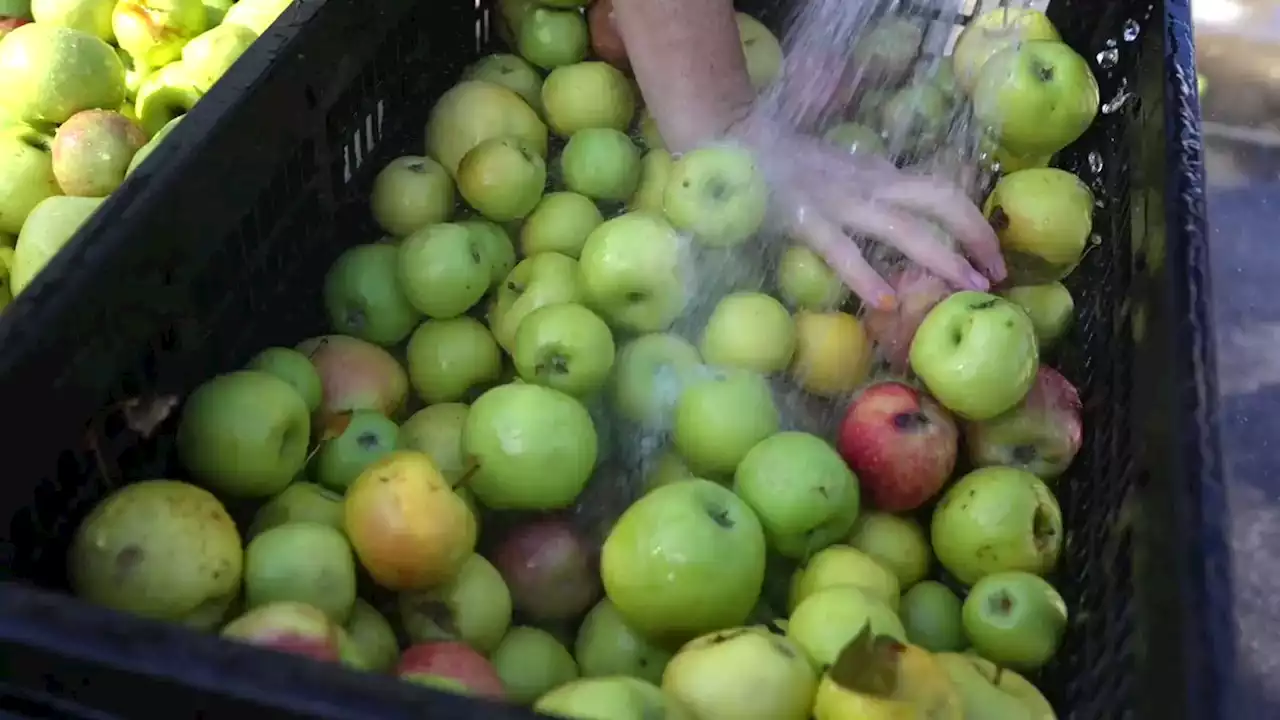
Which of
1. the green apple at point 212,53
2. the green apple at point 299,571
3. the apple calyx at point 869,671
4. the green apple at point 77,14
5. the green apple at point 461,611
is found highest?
the green apple at point 212,53

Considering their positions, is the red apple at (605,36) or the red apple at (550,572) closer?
the red apple at (550,572)

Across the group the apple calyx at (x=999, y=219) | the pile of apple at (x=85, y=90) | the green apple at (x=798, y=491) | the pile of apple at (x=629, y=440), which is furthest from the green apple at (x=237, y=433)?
the apple calyx at (x=999, y=219)

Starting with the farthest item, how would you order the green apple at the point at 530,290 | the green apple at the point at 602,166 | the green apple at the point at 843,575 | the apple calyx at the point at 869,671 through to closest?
1. the green apple at the point at 602,166
2. the green apple at the point at 530,290
3. the green apple at the point at 843,575
4. the apple calyx at the point at 869,671

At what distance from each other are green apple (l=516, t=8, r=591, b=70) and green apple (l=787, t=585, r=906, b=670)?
71 cm

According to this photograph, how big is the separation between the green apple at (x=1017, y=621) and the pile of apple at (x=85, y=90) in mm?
727

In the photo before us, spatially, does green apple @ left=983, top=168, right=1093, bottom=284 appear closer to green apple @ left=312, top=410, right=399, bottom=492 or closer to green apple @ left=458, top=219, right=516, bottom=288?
green apple @ left=458, top=219, right=516, bottom=288

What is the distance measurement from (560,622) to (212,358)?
32cm

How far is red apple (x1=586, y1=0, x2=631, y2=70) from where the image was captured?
1.23 m

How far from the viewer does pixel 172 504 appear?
27.5 inches

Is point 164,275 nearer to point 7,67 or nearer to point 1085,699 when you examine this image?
point 7,67

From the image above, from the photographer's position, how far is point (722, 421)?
0.88 m

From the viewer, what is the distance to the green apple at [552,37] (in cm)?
122

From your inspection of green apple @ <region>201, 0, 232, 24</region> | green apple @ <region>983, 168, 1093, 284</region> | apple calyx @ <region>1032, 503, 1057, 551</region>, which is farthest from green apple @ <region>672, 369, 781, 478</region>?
green apple @ <region>201, 0, 232, 24</region>

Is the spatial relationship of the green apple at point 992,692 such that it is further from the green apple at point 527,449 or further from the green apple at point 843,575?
the green apple at point 527,449
